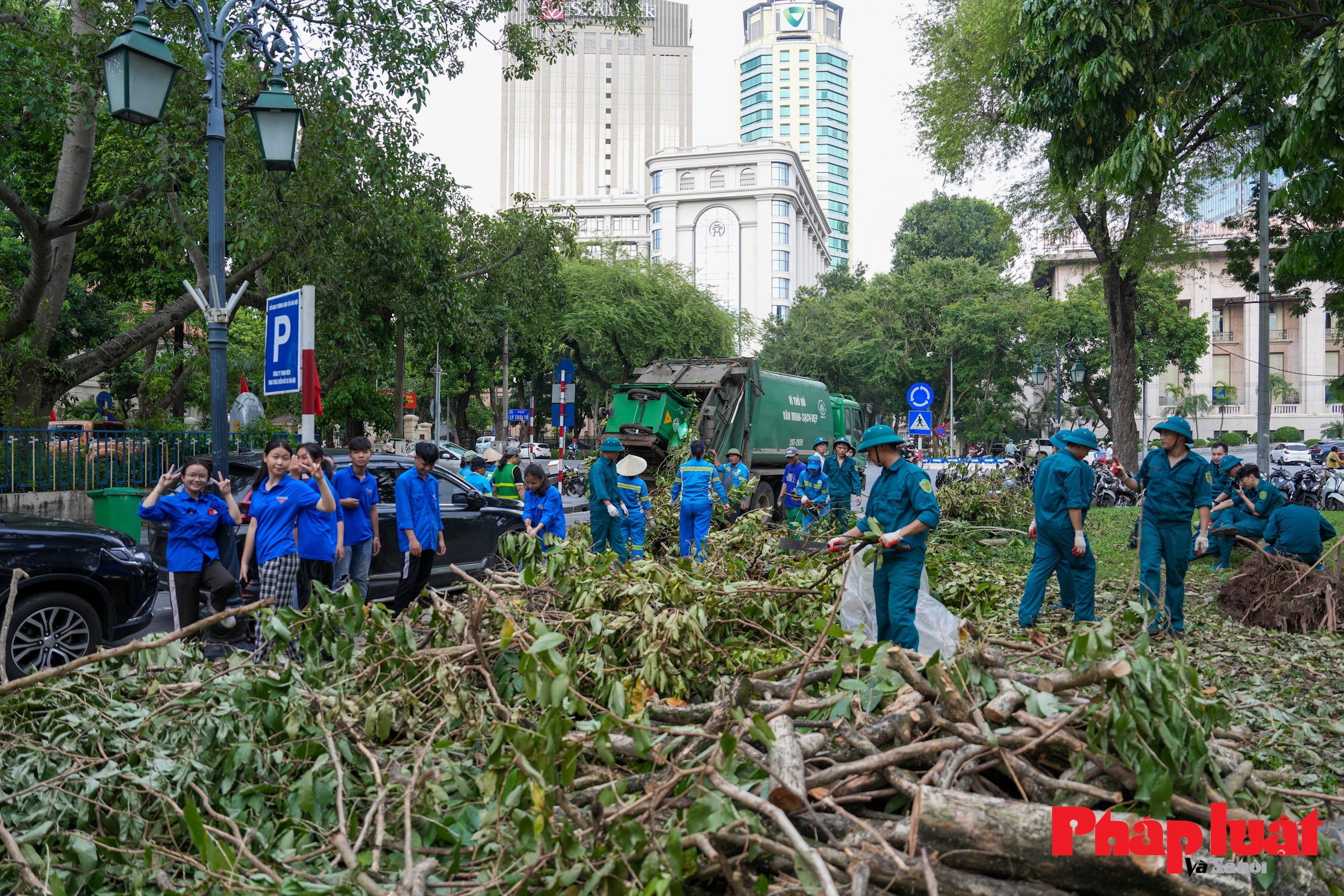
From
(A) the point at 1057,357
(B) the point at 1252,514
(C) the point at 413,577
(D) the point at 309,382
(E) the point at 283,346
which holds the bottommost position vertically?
(C) the point at 413,577

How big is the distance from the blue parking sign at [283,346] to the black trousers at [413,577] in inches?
66.0

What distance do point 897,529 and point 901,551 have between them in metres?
0.26

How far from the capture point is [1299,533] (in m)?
8.62

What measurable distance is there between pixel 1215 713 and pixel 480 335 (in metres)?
19.1

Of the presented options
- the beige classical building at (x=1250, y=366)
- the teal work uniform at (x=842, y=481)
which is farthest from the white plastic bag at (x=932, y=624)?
the beige classical building at (x=1250, y=366)

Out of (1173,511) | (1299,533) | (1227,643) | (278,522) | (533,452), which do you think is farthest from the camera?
(533,452)

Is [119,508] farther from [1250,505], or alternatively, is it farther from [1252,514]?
[1252,514]

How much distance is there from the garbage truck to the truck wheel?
0.06 ft

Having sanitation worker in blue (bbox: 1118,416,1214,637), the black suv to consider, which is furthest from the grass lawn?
the black suv

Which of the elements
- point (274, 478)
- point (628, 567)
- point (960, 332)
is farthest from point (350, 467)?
point (960, 332)

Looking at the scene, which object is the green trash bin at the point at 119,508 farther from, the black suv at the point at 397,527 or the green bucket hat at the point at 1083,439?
the green bucket hat at the point at 1083,439

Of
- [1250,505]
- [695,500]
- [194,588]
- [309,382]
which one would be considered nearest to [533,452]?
[695,500]

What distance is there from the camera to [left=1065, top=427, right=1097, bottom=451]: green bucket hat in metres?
7.48

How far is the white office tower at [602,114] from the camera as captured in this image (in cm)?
13088
